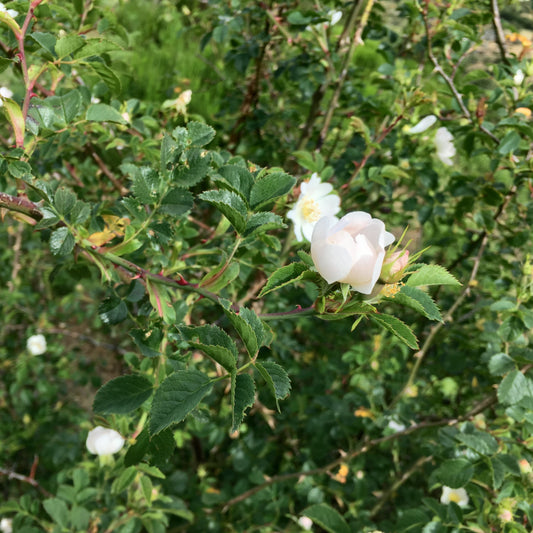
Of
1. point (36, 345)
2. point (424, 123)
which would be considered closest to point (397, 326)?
point (424, 123)

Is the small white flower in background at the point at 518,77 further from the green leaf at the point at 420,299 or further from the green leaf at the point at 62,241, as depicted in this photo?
the green leaf at the point at 62,241

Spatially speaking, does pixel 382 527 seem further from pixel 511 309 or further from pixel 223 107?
pixel 223 107

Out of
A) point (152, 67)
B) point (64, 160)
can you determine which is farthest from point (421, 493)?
point (152, 67)

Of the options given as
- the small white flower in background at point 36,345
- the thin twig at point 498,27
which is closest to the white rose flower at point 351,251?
the thin twig at point 498,27

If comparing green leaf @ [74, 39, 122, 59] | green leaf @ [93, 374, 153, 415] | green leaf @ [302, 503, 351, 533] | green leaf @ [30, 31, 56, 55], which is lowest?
green leaf @ [302, 503, 351, 533]

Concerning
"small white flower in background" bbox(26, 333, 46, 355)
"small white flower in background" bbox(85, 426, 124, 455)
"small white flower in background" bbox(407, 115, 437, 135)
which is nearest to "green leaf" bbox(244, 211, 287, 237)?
"small white flower in background" bbox(85, 426, 124, 455)

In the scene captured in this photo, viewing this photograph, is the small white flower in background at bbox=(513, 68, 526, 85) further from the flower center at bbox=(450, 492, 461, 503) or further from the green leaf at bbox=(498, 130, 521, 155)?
the flower center at bbox=(450, 492, 461, 503)
